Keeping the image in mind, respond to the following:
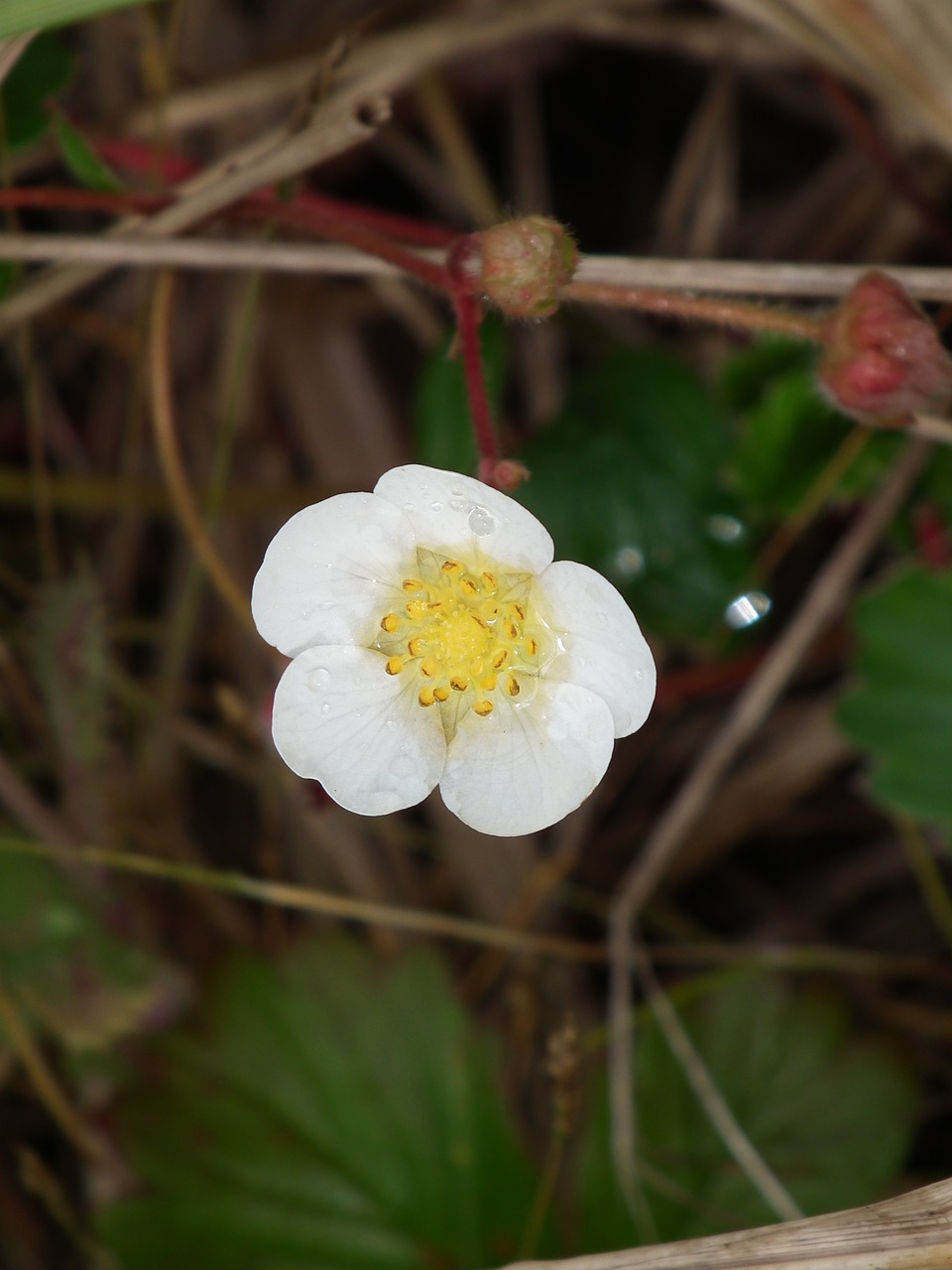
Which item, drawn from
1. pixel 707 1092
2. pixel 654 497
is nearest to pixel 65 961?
pixel 707 1092

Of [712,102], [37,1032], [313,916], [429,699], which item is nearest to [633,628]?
[429,699]

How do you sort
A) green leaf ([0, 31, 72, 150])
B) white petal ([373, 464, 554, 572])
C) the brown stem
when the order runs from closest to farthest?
white petal ([373, 464, 554, 572]) < the brown stem < green leaf ([0, 31, 72, 150])

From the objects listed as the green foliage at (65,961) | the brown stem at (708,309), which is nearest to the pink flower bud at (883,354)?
the brown stem at (708,309)

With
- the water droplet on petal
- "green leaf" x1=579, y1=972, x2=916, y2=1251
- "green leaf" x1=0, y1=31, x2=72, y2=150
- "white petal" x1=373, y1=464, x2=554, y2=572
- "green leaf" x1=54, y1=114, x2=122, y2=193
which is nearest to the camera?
"white petal" x1=373, y1=464, x2=554, y2=572

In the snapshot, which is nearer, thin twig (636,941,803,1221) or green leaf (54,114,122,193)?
green leaf (54,114,122,193)

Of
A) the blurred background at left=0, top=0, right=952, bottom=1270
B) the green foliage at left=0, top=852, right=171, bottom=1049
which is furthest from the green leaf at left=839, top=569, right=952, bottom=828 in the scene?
the green foliage at left=0, top=852, right=171, bottom=1049

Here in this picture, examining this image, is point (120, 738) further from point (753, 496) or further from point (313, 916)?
point (753, 496)

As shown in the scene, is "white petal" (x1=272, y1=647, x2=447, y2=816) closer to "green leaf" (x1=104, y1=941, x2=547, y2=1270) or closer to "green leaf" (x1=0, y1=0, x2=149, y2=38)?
"green leaf" (x1=0, y1=0, x2=149, y2=38)

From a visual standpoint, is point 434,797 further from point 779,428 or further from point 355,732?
point 355,732
